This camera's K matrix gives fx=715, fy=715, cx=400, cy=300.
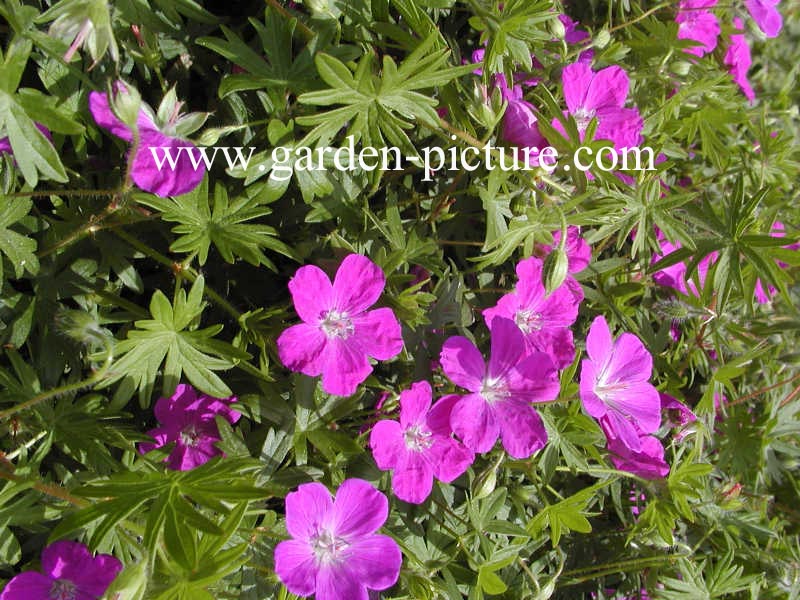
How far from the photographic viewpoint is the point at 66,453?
1385 mm

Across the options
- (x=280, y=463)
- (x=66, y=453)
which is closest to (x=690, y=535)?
(x=280, y=463)

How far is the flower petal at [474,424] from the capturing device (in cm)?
140

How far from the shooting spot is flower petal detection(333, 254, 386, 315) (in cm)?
139

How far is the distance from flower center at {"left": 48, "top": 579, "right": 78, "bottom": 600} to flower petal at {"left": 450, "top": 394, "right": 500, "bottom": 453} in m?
0.74

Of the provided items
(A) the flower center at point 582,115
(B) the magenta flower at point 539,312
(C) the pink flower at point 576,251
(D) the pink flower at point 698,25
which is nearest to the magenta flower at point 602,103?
(A) the flower center at point 582,115

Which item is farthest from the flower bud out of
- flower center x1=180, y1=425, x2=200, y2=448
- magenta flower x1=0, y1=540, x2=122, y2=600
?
magenta flower x1=0, y1=540, x2=122, y2=600

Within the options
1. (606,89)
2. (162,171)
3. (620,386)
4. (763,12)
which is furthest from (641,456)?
(763,12)

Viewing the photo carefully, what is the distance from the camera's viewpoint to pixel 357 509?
1353 mm

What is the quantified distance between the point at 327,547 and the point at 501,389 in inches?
17.9

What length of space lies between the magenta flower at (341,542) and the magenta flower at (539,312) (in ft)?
1.54

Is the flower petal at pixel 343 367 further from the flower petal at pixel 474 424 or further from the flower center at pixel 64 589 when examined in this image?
the flower center at pixel 64 589

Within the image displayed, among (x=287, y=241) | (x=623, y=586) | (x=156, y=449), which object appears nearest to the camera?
(x=156, y=449)

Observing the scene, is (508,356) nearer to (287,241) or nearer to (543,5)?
(287,241)

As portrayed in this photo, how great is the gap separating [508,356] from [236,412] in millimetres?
561
